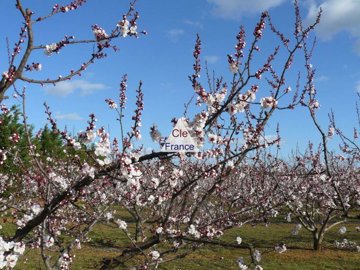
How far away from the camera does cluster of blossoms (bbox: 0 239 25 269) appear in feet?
10.9

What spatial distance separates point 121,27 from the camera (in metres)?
4.06

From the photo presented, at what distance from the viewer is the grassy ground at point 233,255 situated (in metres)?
13.5

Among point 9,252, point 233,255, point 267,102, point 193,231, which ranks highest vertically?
point 267,102

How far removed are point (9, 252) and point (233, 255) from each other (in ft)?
41.4

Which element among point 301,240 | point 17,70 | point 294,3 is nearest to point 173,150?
point 17,70

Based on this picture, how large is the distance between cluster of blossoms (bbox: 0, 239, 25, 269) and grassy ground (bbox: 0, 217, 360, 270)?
790 centimetres

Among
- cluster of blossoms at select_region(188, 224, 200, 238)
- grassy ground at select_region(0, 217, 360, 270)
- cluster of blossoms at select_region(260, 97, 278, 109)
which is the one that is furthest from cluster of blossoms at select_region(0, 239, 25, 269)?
grassy ground at select_region(0, 217, 360, 270)

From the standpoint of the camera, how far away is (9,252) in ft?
11.9

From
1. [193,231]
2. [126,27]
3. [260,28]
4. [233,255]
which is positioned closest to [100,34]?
[126,27]

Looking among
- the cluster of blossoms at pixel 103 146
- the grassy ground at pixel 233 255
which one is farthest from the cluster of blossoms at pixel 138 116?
the grassy ground at pixel 233 255

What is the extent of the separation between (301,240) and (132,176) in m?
17.7

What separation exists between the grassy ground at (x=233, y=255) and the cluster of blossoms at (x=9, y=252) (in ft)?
25.9

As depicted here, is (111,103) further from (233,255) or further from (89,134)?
(233,255)

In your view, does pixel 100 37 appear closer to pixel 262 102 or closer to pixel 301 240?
pixel 262 102
